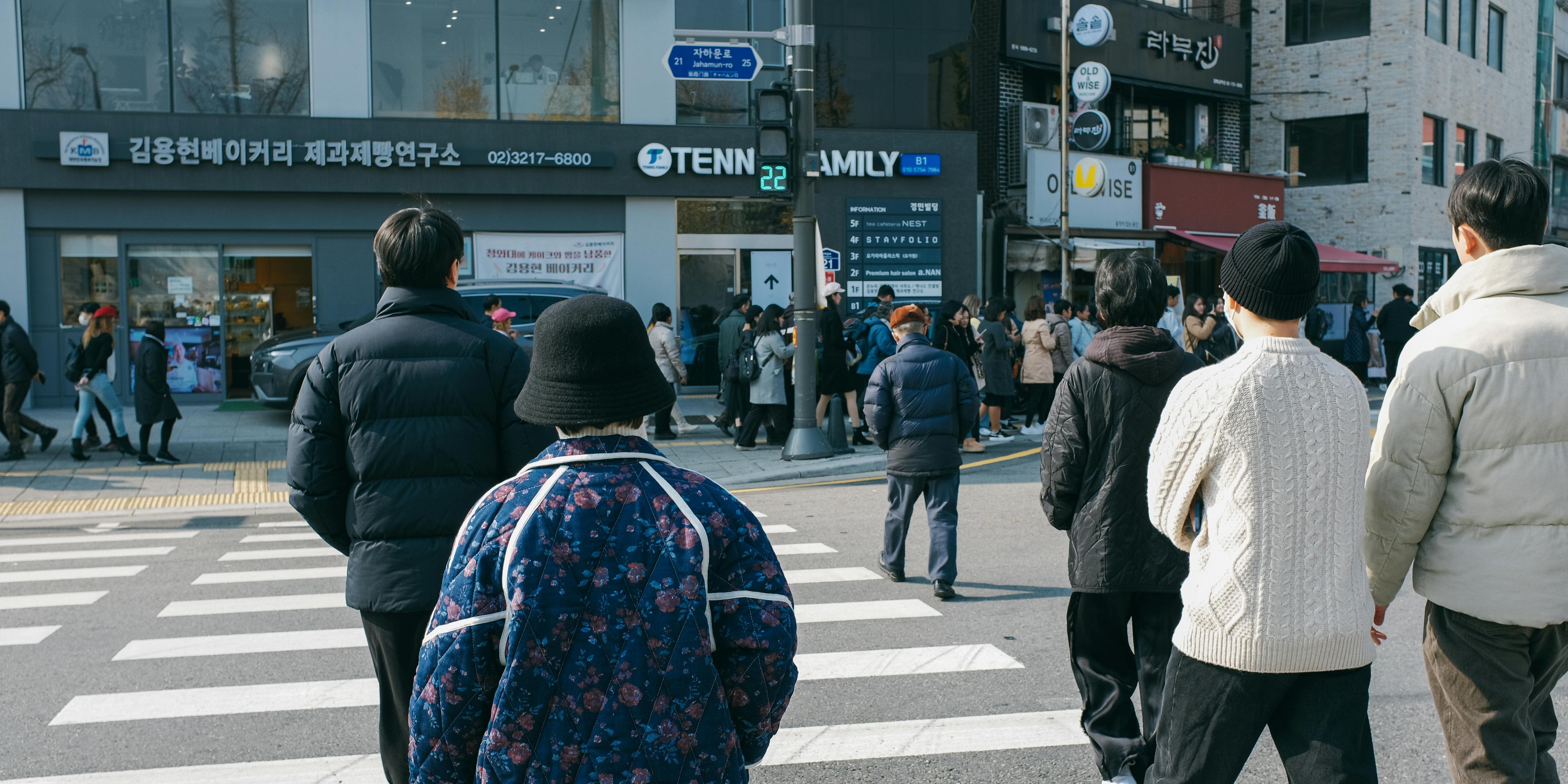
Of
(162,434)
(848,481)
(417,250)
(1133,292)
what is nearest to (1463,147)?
(848,481)

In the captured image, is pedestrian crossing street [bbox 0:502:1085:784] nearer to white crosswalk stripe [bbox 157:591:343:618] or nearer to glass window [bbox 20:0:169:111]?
white crosswalk stripe [bbox 157:591:343:618]

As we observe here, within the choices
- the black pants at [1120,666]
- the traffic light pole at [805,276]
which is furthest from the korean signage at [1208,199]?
the black pants at [1120,666]

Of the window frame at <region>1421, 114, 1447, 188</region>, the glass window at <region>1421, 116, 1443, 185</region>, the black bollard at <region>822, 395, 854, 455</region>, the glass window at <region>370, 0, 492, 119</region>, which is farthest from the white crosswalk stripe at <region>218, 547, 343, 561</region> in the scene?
the window frame at <region>1421, 114, 1447, 188</region>

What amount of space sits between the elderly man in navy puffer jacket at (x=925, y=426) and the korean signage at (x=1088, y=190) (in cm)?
1627

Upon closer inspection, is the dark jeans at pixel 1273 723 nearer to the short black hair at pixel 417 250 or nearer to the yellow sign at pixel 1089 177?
the short black hair at pixel 417 250

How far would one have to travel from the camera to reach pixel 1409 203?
29.5 m

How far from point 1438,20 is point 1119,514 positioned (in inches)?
1262

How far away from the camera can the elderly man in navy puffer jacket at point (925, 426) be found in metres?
7.27

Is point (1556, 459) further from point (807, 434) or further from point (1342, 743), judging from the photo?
point (807, 434)

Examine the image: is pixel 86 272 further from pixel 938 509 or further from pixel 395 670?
pixel 395 670

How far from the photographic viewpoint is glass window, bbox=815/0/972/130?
21438mm

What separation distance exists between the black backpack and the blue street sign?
3.03 metres

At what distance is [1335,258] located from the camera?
2680 cm

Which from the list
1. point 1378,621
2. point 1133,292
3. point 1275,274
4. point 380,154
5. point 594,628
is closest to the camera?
point 594,628
